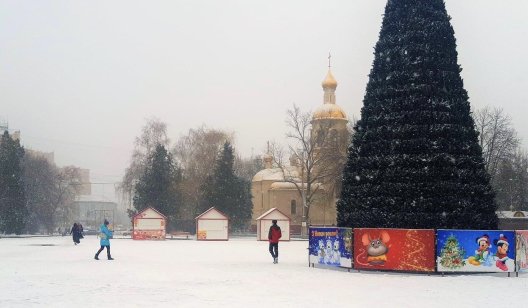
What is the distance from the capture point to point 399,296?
47.3ft

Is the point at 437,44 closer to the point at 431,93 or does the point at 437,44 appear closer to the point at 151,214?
the point at 431,93

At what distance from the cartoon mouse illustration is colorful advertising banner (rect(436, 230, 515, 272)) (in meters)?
1.68

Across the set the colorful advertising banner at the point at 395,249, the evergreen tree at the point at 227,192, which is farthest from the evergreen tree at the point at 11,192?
the colorful advertising banner at the point at 395,249

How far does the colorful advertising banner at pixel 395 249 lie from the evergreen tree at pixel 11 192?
53165 mm

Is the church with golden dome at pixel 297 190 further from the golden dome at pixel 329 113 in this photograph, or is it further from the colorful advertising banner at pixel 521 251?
the colorful advertising banner at pixel 521 251

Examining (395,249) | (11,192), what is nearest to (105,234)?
(395,249)

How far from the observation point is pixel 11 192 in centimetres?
6631

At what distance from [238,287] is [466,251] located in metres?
8.08

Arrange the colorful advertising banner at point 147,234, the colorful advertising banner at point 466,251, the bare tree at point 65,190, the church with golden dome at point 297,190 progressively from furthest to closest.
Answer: the bare tree at point 65,190 < the church with golden dome at point 297,190 < the colorful advertising banner at point 147,234 < the colorful advertising banner at point 466,251

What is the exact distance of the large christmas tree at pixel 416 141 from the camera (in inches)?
845

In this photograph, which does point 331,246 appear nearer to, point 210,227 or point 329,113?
point 210,227

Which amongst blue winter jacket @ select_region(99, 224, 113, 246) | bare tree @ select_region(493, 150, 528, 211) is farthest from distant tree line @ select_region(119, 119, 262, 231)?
blue winter jacket @ select_region(99, 224, 113, 246)

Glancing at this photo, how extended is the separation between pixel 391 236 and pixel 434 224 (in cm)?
185

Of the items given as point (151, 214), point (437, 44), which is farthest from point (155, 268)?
point (151, 214)
